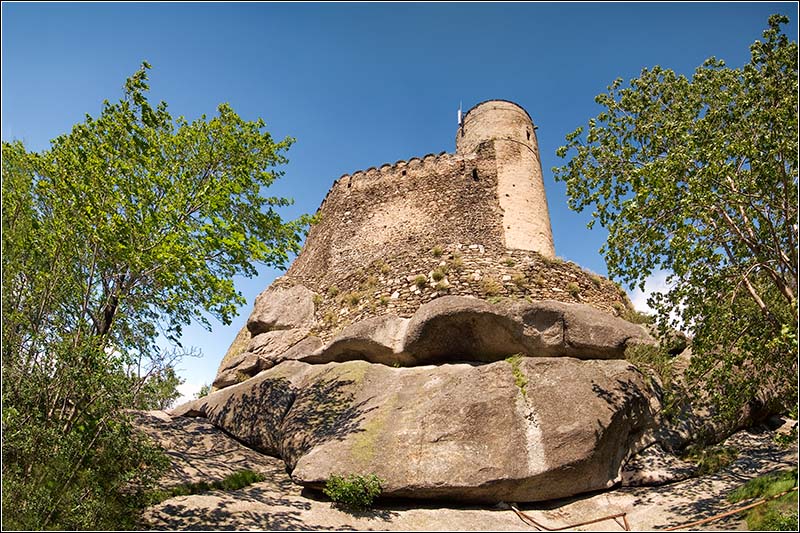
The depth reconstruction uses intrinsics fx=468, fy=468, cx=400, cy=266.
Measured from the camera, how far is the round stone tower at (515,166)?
16.5m

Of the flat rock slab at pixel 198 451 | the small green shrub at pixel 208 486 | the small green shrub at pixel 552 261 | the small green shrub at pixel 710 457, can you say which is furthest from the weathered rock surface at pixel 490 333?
the small green shrub at pixel 208 486

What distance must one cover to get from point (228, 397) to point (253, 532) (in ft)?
22.0

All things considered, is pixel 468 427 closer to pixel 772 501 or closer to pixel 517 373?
pixel 517 373

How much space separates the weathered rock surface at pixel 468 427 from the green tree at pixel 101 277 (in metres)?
3.39

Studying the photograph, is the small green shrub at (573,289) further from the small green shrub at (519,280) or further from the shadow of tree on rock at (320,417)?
the shadow of tree on rock at (320,417)

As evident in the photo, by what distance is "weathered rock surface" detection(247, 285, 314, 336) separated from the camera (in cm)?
1680

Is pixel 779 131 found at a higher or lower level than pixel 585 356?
higher

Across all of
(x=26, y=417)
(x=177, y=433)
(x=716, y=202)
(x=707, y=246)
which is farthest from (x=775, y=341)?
(x=177, y=433)

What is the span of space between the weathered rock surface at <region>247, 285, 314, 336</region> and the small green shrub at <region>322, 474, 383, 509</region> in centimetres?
748

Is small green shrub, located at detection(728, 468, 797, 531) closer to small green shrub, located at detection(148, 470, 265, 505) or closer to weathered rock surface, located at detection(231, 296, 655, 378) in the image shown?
weathered rock surface, located at detection(231, 296, 655, 378)

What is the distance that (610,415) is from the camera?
404 inches

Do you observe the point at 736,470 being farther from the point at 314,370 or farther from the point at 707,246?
the point at 314,370

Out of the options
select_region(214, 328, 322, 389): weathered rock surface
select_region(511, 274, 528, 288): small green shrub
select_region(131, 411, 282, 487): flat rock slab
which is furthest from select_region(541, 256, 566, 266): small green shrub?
select_region(131, 411, 282, 487): flat rock slab

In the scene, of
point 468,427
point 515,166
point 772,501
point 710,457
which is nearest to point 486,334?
point 468,427
